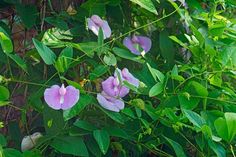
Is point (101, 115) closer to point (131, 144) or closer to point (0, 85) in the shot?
point (131, 144)

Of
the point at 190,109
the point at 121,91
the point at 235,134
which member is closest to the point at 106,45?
the point at 121,91

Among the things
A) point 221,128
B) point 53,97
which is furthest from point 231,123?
point 53,97

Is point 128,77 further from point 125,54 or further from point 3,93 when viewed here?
point 3,93

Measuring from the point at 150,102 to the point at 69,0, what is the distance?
0.35 meters

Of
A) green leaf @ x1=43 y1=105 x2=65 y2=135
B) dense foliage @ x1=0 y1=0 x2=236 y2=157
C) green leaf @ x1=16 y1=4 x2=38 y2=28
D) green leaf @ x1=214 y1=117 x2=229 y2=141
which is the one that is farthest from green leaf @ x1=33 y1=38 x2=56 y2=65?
green leaf @ x1=214 y1=117 x2=229 y2=141

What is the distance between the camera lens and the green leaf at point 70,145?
43.8 inches

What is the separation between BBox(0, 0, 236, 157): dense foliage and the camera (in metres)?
1.12

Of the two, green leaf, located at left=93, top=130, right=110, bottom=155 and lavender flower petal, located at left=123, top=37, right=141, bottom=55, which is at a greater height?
lavender flower petal, located at left=123, top=37, right=141, bottom=55

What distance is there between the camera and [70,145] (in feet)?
3.67

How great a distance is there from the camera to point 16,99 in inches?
54.1

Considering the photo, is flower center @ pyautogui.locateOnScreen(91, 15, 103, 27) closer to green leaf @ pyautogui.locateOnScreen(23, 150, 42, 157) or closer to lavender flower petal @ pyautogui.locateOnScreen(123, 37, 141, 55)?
lavender flower petal @ pyautogui.locateOnScreen(123, 37, 141, 55)

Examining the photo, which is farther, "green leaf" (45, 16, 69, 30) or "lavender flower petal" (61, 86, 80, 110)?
"green leaf" (45, 16, 69, 30)

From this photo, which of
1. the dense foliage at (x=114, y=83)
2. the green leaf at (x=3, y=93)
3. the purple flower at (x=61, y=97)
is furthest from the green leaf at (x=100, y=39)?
the green leaf at (x=3, y=93)

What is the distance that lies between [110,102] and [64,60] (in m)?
0.14
